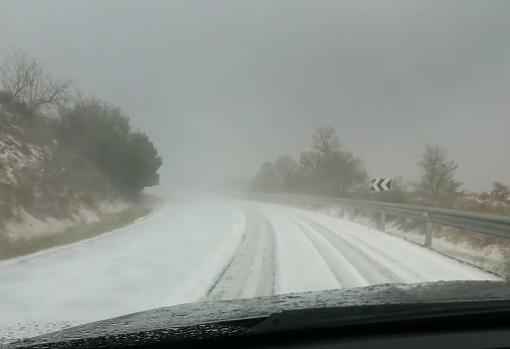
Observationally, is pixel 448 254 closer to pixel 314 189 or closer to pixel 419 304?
pixel 419 304

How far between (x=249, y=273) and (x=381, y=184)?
19474 mm

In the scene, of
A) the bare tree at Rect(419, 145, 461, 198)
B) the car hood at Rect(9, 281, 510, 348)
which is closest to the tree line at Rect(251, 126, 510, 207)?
the bare tree at Rect(419, 145, 461, 198)

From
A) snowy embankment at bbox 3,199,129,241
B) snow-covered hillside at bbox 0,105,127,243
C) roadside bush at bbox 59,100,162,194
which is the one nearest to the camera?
snowy embankment at bbox 3,199,129,241

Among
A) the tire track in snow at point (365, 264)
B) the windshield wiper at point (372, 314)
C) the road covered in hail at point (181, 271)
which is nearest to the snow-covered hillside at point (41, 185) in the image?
the road covered in hail at point (181, 271)

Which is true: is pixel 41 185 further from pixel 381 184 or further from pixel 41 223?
pixel 381 184

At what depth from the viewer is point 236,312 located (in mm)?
3531

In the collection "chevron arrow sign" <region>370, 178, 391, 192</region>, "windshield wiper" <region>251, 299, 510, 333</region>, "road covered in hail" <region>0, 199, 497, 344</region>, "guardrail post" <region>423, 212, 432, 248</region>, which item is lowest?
"road covered in hail" <region>0, 199, 497, 344</region>

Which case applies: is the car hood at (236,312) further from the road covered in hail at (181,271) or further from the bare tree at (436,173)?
the bare tree at (436,173)

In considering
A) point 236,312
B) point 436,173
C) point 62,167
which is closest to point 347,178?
point 436,173

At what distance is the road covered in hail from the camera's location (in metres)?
7.71

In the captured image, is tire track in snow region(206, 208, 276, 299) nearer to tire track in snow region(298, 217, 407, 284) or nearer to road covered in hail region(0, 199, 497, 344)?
road covered in hail region(0, 199, 497, 344)

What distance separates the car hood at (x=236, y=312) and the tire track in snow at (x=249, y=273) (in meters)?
4.17

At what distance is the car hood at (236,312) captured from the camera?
2.94 meters

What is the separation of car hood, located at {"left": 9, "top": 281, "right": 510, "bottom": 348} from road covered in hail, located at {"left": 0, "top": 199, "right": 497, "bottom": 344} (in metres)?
2.18
